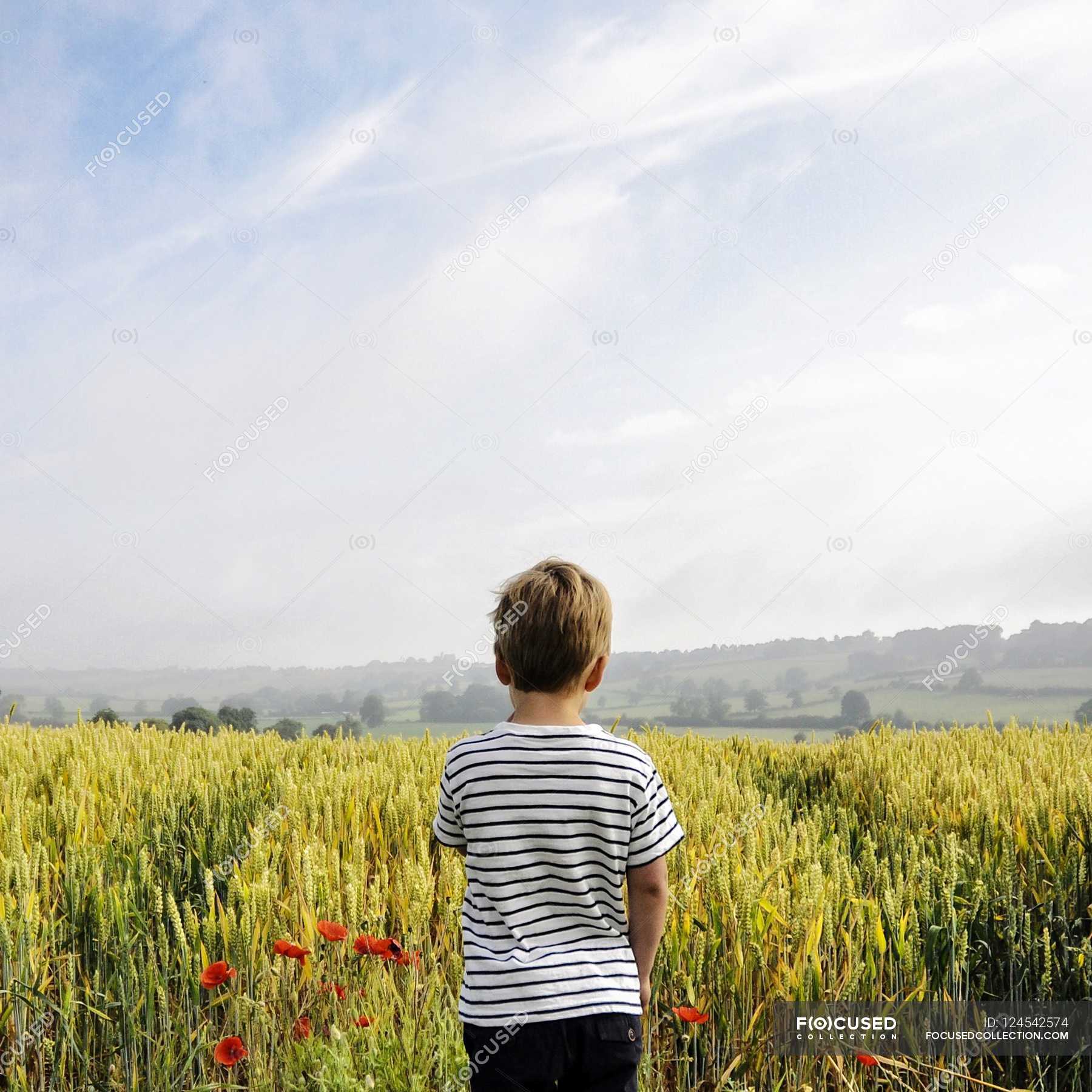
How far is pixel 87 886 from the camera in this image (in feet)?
9.73

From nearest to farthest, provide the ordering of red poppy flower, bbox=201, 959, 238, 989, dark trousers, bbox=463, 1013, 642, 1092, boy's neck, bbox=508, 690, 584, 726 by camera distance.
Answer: dark trousers, bbox=463, 1013, 642, 1092, boy's neck, bbox=508, 690, 584, 726, red poppy flower, bbox=201, 959, 238, 989

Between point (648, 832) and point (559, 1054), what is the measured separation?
39 centimetres

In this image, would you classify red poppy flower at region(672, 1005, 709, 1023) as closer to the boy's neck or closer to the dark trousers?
the dark trousers

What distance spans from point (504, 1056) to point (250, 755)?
4.36m

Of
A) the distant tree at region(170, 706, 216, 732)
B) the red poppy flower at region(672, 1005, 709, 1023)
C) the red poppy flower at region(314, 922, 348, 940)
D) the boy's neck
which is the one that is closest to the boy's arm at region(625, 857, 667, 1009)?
the boy's neck

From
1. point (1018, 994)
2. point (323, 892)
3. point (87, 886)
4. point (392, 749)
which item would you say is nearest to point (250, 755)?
point (392, 749)

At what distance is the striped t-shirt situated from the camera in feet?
5.34

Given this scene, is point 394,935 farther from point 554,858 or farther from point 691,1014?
point 554,858

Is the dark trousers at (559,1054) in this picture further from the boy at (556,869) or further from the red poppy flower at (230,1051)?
the red poppy flower at (230,1051)

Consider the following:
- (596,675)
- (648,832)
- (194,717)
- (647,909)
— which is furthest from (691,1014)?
(194,717)

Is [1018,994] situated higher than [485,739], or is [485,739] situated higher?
[485,739]

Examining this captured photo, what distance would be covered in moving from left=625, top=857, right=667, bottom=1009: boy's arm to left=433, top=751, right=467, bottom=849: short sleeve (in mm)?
315

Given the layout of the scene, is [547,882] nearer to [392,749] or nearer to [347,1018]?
[347,1018]

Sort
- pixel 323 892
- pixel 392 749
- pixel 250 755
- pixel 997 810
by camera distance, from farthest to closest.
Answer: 1. pixel 392 749
2. pixel 250 755
3. pixel 997 810
4. pixel 323 892
